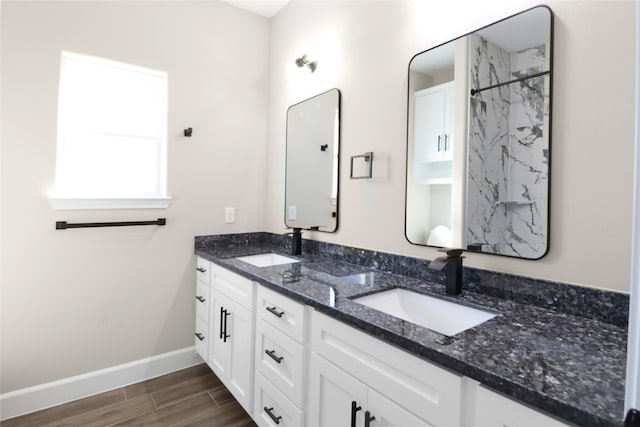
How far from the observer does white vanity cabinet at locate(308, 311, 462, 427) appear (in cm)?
89

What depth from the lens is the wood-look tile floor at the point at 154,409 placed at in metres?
1.90

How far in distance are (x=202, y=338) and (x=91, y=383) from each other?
69cm

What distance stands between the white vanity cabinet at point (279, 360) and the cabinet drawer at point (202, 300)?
29.3 inches

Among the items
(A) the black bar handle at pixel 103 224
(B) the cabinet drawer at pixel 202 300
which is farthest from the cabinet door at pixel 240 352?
(A) the black bar handle at pixel 103 224

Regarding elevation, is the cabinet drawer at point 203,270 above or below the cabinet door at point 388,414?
above

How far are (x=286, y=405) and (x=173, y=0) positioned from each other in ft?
8.68

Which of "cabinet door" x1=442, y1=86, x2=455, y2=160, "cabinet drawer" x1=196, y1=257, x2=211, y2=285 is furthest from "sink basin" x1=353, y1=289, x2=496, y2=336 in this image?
"cabinet drawer" x1=196, y1=257, x2=211, y2=285

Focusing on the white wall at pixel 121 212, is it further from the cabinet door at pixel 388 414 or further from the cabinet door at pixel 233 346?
the cabinet door at pixel 388 414

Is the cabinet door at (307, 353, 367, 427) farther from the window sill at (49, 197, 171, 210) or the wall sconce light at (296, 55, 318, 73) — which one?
the wall sconce light at (296, 55, 318, 73)

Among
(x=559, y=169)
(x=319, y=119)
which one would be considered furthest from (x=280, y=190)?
(x=559, y=169)

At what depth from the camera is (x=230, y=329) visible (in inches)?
78.3

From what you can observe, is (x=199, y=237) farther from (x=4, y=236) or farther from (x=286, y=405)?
(x=286, y=405)

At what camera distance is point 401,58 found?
69.4 inches

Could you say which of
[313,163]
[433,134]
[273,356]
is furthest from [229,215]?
[433,134]
